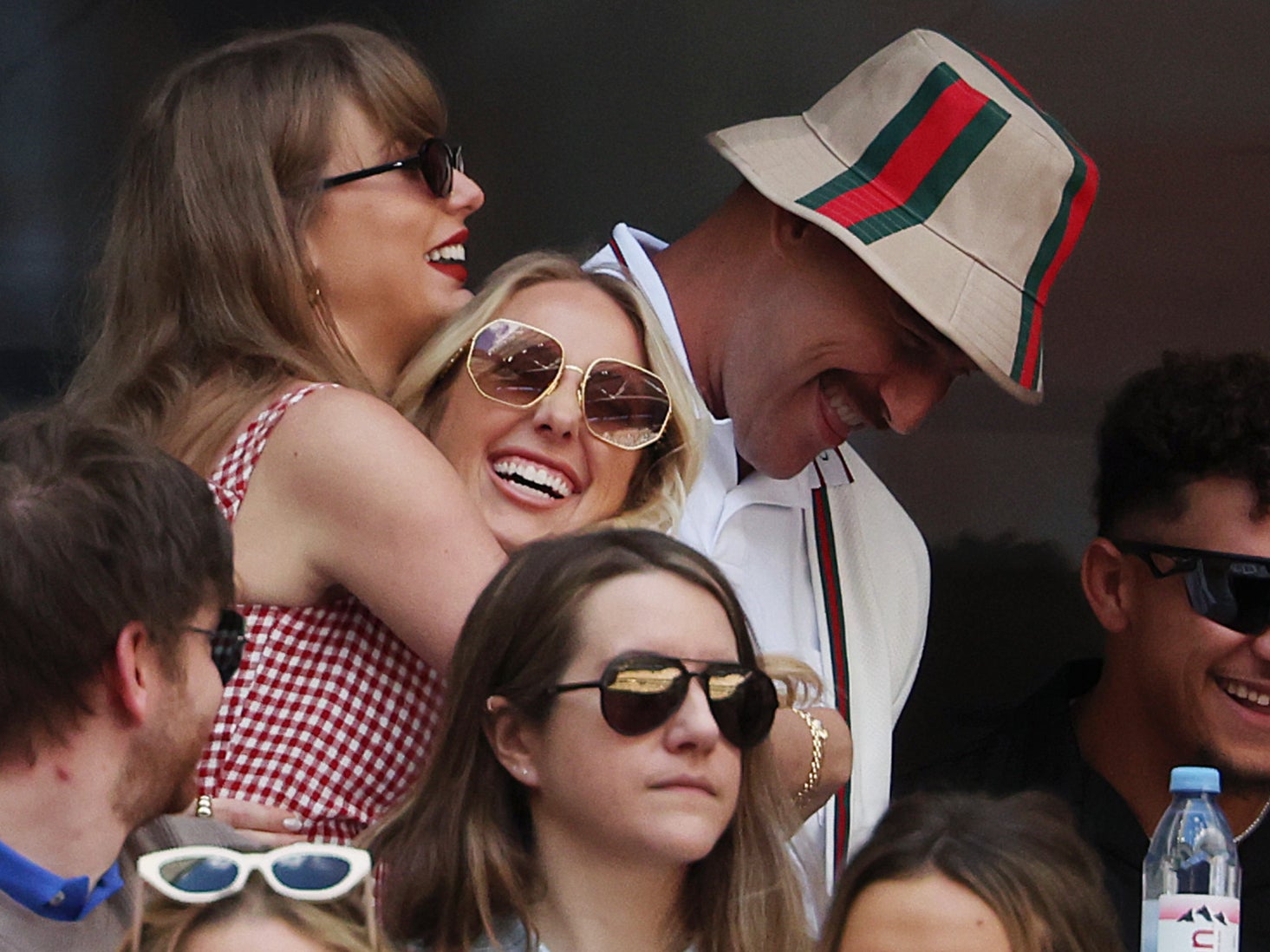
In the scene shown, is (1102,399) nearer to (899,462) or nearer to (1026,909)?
(899,462)

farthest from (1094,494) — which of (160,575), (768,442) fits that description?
(160,575)

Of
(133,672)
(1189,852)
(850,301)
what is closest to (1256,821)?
(1189,852)

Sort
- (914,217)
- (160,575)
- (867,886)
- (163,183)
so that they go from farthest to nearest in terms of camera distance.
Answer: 1. (914,217)
2. (163,183)
3. (867,886)
4. (160,575)

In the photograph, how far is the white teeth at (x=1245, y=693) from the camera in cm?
341

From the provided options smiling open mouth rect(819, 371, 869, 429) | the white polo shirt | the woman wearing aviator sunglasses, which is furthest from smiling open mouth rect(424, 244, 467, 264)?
the woman wearing aviator sunglasses

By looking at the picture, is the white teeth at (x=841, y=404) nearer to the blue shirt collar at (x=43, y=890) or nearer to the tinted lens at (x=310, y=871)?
the blue shirt collar at (x=43, y=890)

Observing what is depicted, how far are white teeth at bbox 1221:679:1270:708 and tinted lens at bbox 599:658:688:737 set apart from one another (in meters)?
1.47

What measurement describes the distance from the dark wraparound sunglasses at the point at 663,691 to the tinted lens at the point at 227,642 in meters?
0.36

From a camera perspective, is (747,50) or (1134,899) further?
(747,50)

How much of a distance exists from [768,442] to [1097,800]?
0.86 metres

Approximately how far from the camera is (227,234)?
9.19ft

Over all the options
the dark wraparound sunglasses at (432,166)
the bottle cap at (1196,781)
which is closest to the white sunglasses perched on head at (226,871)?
the bottle cap at (1196,781)

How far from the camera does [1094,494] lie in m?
3.95

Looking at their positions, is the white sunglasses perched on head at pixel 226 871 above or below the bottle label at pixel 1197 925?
above
